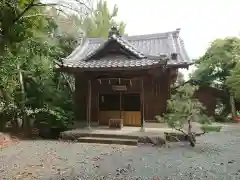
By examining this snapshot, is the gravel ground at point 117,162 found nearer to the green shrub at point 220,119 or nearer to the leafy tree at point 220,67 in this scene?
the green shrub at point 220,119

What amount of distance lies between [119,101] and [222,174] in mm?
7774

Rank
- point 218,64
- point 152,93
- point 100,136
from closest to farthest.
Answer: point 100,136 → point 152,93 → point 218,64

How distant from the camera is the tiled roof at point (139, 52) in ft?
36.2

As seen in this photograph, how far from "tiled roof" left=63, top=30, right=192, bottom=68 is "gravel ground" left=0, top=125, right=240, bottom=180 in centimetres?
392

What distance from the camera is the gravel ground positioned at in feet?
18.3

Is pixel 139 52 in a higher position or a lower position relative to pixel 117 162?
higher

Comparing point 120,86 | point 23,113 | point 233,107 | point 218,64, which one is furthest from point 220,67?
point 23,113

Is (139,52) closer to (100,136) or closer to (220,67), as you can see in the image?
(100,136)

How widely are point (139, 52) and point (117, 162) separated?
689 centimetres

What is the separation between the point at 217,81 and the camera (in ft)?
67.3

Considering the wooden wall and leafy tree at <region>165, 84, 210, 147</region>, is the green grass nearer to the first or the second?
leafy tree at <region>165, 84, 210, 147</region>

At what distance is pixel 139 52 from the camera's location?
1223cm

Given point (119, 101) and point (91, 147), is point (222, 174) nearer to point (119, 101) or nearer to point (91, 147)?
point (91, 147)

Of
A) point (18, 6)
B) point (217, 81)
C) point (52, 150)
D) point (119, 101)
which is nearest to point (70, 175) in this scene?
point (52, 150)
